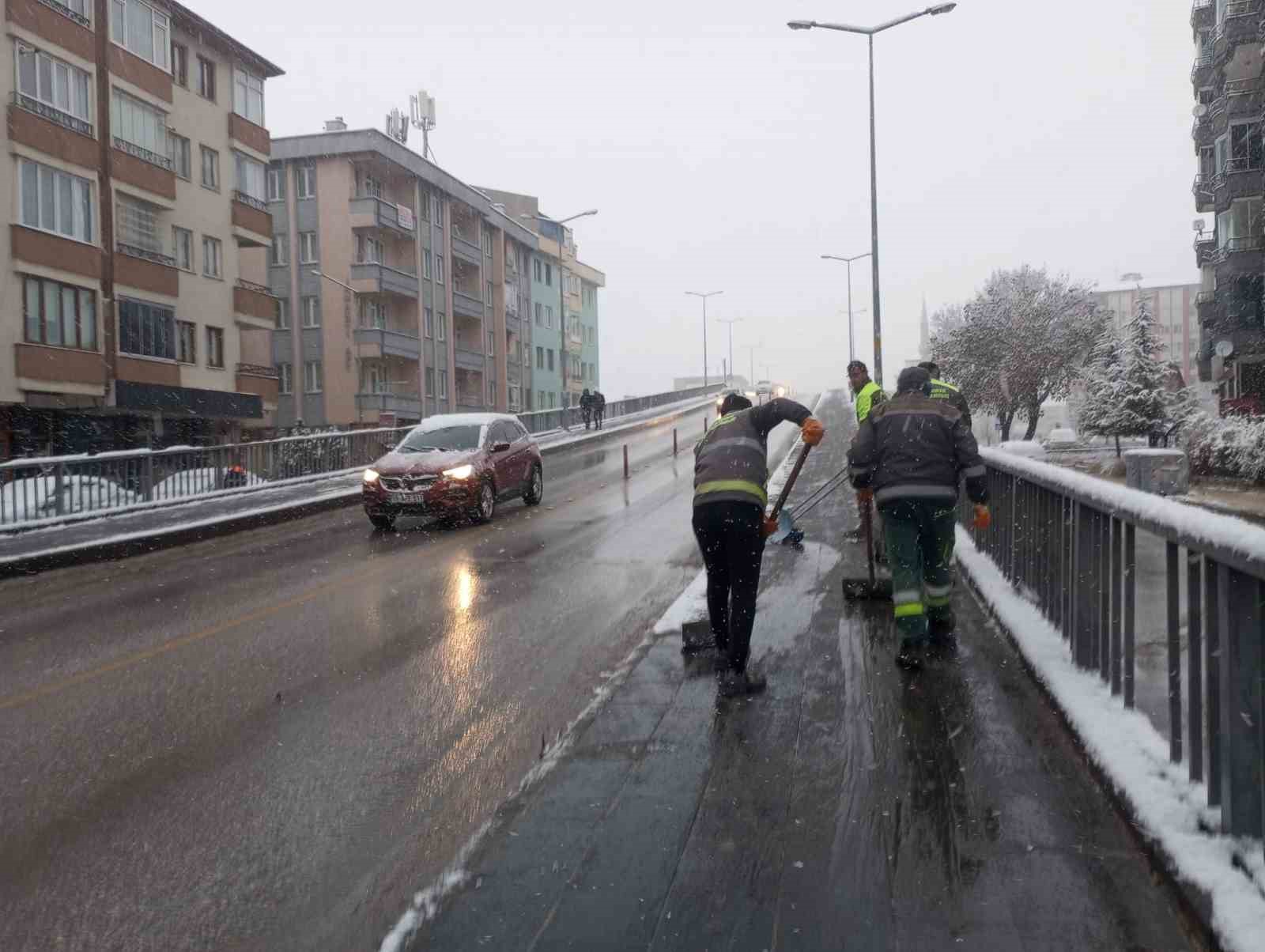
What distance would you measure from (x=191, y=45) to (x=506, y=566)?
31256 millimetres

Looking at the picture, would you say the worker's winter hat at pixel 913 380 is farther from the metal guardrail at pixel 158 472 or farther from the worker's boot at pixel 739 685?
the metal guardrail at pixel 158 472

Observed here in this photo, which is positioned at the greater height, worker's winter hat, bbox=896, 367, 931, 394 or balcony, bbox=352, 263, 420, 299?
balcony, bbox=352, 263, 420, 299

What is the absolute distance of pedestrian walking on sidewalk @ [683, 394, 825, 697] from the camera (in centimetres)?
640

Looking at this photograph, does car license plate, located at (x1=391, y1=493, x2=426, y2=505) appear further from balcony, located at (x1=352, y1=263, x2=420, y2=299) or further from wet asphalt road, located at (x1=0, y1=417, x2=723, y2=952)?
balcony, located at (x1=352, y1=263, x2=420, y2=299)

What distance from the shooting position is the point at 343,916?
3.64m

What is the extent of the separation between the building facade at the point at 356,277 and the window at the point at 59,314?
19.4 m

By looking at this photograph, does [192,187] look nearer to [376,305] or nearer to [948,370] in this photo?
[376,305]

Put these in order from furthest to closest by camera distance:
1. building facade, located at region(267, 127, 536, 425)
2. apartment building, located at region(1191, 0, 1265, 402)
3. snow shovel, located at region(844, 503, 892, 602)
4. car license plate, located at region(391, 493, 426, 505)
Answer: building facade, located at region(267, 127, 536, 425) → apartment building, located at region(1191, 0, 1265, 402) → car license plate, located at region(391, 493, 426, 505) → snow shovel, located at region(844, 503, 892, 602)

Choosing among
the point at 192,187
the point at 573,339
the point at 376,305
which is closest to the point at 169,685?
the point at 192,187

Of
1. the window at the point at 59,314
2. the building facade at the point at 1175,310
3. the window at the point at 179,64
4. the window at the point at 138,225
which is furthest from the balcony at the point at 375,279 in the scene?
the building facade at the point at 1175,310

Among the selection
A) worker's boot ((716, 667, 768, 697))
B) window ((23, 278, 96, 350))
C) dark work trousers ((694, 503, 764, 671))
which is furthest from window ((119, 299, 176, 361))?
worker's boot ((716, 667, 768, 697))

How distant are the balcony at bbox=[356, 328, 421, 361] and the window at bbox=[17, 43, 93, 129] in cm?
2070

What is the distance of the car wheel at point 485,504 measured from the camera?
1669 centimetres

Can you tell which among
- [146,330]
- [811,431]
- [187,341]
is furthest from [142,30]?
[811,431]
